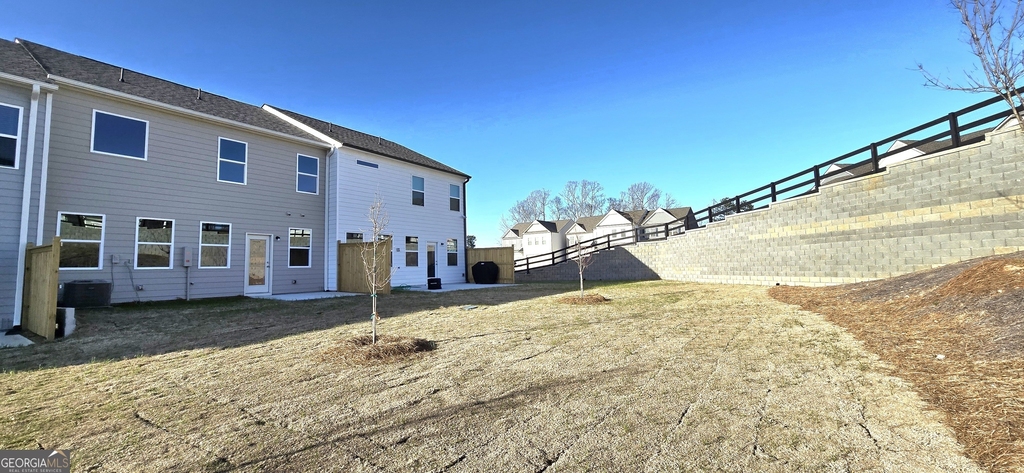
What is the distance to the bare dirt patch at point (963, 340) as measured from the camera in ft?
8.87

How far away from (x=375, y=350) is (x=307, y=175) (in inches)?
441

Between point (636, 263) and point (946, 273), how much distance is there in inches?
532

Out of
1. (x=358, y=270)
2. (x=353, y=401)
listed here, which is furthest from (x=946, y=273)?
(x=358, y=270)

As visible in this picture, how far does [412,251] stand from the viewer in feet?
55.8

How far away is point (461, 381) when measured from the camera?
4121mm

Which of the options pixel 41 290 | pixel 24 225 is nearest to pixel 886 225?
pixel 41 290

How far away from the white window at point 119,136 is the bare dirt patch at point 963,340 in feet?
50.1

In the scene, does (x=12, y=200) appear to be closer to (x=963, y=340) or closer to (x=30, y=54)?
(x=30, y=54)

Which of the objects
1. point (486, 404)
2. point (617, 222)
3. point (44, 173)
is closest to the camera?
point (486, 404)

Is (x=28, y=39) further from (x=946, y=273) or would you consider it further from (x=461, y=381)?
(x=946, y=273)

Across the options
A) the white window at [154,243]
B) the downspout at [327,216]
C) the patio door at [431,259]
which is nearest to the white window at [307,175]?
the downspout at [327,216]

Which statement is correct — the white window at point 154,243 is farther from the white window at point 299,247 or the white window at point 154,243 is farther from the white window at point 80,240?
the white window at point 299,247

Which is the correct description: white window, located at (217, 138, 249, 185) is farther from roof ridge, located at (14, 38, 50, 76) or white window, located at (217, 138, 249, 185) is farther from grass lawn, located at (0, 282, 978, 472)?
grass lawn, located at (0, 282, 978, 472)

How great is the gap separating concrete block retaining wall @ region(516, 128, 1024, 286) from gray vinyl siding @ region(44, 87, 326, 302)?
49.8 feet
